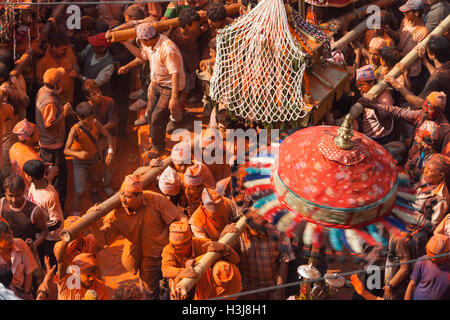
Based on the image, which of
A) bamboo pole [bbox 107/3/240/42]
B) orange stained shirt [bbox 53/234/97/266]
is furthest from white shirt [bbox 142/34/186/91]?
orange stained shirt [bbox 53/234/97/266]

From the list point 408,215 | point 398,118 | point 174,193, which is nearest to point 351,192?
point 408,215

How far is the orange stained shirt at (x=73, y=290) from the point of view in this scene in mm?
9039

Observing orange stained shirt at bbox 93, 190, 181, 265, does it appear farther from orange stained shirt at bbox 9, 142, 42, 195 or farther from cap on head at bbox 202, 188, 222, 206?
orange stained shirt at bbox 9, 142, 42, 195

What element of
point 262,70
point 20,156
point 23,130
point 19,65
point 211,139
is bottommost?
point 20,156

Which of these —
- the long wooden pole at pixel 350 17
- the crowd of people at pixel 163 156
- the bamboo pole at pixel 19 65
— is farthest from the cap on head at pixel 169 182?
the long wooden pole at pixel 350 17

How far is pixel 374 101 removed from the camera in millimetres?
10836

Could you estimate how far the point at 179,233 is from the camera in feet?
29.6

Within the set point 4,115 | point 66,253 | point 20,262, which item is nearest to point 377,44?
point 4,115

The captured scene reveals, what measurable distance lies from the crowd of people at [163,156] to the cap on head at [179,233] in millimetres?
12

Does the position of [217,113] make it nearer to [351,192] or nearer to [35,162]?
[35,162]

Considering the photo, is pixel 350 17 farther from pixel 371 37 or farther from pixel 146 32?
pixel 146 32

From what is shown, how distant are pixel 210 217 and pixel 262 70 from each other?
176cm

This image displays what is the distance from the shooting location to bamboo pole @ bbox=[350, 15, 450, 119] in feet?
33.7

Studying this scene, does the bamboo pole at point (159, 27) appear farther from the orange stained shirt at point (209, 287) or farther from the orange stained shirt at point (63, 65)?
the orange stained shirt at point (209, 287)
